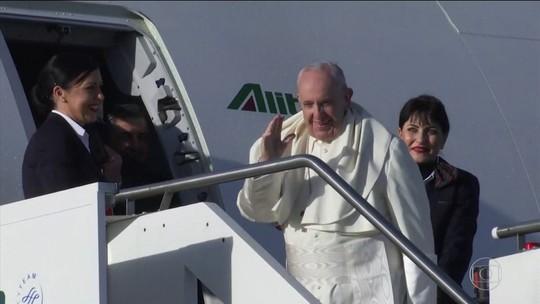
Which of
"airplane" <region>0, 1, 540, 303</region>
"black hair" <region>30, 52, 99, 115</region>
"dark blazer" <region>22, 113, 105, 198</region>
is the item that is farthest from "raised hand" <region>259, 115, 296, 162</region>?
"airplane" <region>0, 1, 540, 303</region>

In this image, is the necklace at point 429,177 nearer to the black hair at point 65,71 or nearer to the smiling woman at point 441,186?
the smiling woman at point 441,186

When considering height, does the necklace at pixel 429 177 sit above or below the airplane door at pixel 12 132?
below

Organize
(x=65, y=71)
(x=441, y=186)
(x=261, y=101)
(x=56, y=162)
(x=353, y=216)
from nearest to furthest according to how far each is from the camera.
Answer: (x=353, y=216)
(x=56, y=162)
(x=65, y=71)
(x=441, y=186)
(x=261, y=101)

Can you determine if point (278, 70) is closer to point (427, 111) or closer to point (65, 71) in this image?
point (427, 111)

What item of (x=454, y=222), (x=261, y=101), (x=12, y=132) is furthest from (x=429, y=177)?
(x=12, y=132)

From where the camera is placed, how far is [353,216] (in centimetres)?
551

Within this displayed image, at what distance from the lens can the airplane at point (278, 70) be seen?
270 inches

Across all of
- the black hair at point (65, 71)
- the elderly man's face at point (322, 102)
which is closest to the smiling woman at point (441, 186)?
the elderly man's face at point (322, 102)

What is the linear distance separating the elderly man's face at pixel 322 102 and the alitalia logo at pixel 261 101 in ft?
5.06

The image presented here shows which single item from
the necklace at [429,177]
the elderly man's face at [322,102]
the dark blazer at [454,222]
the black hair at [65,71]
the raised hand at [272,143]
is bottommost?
the dark blazer at [454,222]

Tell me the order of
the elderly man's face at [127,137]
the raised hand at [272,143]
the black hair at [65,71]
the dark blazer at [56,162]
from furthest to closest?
the elderly man's face at [127,137], the black hair at [65,71], the dark blazer at [56,162], the raised hand at [272,143]

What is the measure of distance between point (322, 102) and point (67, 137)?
1066mm

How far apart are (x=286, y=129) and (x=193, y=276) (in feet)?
2.45

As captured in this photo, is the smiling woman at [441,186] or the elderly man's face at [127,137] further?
the elderly man's face at [127,137]
